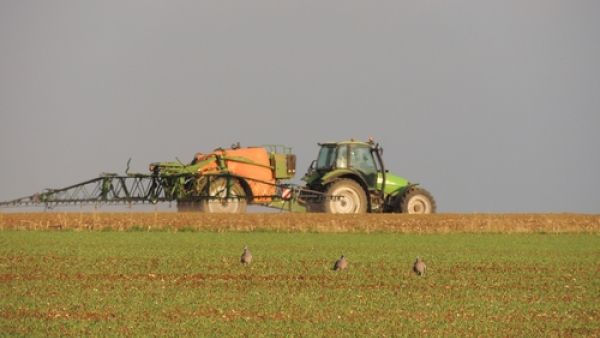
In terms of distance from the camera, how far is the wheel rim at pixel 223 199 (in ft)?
147

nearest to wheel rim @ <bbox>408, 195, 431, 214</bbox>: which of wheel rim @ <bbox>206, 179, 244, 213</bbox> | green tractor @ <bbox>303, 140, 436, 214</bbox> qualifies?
green tractor @ <bbox>303, 140, 436, 214</bbox>

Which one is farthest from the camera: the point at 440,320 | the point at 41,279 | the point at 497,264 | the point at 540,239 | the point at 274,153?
the point at 274,153

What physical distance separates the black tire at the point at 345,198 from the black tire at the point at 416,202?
5.11 feet

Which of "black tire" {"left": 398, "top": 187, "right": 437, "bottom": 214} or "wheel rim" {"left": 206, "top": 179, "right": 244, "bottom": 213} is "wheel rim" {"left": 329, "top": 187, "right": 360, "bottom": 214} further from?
"wheel rim" {"left": 206, "top": 179, "right": 244, "bottom": 213}

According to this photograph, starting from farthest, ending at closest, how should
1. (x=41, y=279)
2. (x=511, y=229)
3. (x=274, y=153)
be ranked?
(x=274, y=153) → (x=511, y=229) → (x=41, y=279)

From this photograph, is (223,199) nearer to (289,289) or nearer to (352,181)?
(352,181)

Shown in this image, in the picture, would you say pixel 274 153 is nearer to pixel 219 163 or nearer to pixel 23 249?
pixel 219 163

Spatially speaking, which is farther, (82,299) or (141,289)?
(141,289)

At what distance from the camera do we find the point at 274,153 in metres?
47.2

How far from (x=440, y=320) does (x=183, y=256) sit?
11799 millimetres

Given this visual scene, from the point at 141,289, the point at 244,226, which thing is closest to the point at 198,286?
the point at 141,289

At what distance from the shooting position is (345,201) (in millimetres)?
44656

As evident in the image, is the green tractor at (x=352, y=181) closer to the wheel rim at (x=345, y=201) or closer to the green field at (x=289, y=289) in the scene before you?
the wheel rim at (x=345, y=201)

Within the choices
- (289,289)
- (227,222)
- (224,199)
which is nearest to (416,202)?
(224,199)
